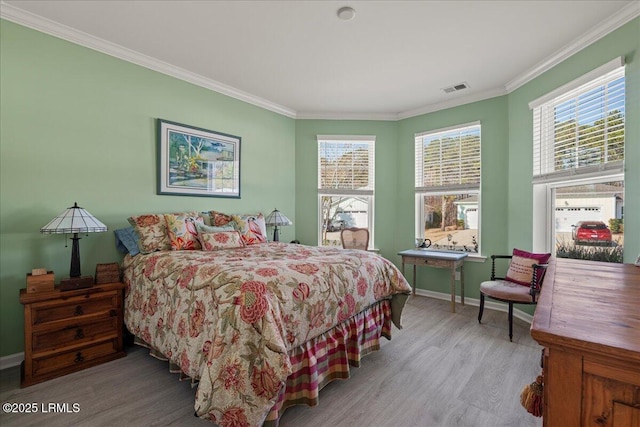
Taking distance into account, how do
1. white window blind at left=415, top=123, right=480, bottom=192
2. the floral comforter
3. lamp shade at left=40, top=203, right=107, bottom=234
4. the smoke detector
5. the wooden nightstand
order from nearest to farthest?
the floral comforter < the wooden nightstand < lamp shade at left=40, top=203, right=107, bottom=234 < the smoke detector < white window blind at left=415, top=123, right=480, bottom=192

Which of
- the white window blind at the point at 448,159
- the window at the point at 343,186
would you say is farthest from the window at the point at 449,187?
the window at the point at 343,186

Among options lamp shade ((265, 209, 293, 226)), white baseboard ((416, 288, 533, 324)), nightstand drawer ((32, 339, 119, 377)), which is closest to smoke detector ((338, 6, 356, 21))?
lamp shade ((265, 209, 293, 226))

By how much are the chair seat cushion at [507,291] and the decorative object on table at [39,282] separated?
385 centimetres

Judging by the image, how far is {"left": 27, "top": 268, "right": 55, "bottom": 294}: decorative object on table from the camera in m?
2.15

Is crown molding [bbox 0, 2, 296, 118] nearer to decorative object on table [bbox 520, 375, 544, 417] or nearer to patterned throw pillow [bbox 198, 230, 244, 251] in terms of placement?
patterned throw pillow [bbox 198, 230, 244, 251]

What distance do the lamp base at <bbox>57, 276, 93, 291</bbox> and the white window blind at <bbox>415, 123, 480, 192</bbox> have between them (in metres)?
4.08

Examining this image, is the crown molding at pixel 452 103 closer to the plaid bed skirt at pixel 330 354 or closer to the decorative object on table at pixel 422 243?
the decorative object on table at pixel 422 243

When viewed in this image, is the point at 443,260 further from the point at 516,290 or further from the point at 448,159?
the point at 448,159

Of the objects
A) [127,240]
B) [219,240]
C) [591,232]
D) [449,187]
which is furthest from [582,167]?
[127,240]

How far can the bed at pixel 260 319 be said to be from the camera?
1.45 metres

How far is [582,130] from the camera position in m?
2.81

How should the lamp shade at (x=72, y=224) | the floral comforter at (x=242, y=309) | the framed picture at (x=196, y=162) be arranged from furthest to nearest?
the framed picture at (x=196, y=162) < the lamp shade at (x=72, y=224) < the floral comforter at (x=242, y=309)

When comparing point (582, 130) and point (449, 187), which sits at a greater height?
point (582, 130)

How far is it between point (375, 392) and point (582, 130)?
303cm
